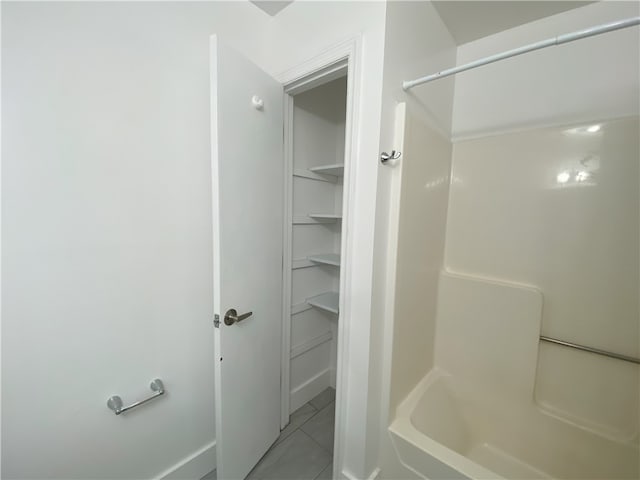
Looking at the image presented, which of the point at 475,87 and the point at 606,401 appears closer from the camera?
the point at 606,401

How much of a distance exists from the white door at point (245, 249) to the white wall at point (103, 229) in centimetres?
21

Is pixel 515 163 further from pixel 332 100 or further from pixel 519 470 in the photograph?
pixel 519 470

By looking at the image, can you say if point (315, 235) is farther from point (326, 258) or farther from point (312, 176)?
point (312, 176)

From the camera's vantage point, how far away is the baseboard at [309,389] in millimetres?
1840

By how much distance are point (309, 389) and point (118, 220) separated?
1.71m

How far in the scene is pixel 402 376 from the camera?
1304 millimetres

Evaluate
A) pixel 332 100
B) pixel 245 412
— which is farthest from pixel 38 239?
pixel 332 100

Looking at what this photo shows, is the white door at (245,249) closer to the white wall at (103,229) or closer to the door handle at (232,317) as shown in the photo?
the door handle at (232,317)

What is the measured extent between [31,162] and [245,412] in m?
1.34

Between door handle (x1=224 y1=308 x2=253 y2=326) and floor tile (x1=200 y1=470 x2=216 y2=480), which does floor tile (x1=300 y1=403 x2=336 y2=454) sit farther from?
door handle (x1=224 y1=308 x2=253 y2=326)

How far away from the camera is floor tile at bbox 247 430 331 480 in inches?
54.2

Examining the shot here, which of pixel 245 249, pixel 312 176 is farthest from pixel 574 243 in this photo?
pixel 245 249

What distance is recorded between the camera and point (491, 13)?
1.28 m

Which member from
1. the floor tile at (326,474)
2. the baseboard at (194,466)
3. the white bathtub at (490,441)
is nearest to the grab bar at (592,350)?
the white bathtub at (490,441)
